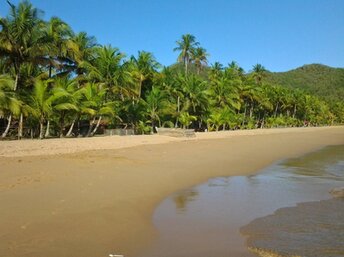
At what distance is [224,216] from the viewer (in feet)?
23.0

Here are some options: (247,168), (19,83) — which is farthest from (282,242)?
(19,83)

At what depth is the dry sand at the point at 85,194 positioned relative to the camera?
5.12m

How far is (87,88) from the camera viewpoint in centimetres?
2733

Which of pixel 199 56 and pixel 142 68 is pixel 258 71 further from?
pixel 142 68

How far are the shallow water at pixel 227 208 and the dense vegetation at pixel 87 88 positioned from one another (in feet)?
44.6

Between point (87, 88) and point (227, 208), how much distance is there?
841 inches

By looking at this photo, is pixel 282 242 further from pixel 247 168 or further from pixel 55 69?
pixel 55 69

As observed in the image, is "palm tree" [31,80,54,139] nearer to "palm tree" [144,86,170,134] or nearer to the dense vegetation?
the dense vegetation

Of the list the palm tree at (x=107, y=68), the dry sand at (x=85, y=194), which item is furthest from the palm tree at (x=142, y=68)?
the dry sand at (x=85, y=194)

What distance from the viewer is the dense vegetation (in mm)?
22484

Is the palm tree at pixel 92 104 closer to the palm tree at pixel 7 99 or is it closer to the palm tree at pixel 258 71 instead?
the palm tree at pixel 7 99

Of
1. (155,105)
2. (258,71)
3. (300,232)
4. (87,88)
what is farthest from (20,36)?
(258,71)

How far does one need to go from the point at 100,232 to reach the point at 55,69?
26407mm

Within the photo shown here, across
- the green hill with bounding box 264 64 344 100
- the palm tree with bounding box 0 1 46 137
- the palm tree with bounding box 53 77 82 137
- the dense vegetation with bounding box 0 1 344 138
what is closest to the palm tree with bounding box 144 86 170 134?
the dense vegetation with bounding box 0 1 344 138
